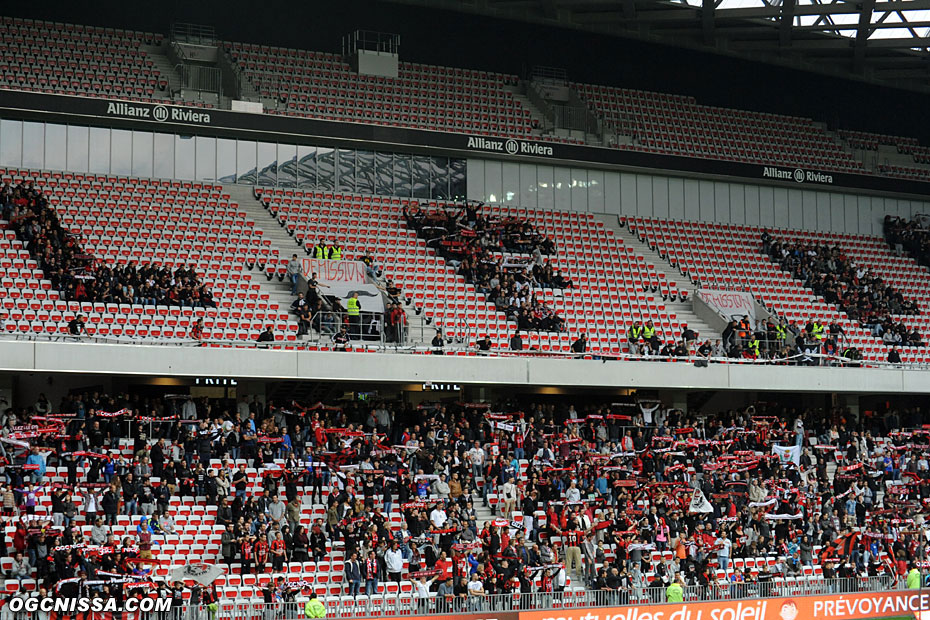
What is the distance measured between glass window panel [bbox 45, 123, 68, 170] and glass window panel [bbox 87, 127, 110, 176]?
2.31 feet

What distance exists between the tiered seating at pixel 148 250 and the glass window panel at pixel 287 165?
2.32m

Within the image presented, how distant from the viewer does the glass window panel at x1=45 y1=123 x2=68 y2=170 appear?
3828 centimetres

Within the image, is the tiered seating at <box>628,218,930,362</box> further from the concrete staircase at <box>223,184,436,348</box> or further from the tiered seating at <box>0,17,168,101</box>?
the tiered seating at <box>0,17,168,101</box>

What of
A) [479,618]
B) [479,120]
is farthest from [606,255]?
[479,618]

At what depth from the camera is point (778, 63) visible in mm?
49031

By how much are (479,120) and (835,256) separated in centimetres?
1306

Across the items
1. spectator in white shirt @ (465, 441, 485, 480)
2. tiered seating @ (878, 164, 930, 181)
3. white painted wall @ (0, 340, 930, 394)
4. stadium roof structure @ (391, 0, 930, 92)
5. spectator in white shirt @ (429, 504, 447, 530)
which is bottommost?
spectator in white shirt @ (429, 504, 447, 530)

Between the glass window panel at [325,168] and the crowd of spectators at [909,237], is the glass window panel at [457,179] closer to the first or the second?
the glass window panel at [325,168]

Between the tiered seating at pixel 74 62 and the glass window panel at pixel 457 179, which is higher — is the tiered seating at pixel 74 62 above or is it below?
above

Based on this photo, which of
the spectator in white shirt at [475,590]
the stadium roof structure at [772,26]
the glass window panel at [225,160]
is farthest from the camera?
the stadium roof structure at [772,26]

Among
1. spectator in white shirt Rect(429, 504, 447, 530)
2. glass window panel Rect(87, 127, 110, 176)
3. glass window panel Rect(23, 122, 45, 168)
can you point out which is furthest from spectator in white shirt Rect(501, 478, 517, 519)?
glass window panel Rect(23, 122, 45, 168)

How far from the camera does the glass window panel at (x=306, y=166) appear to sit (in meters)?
41.4

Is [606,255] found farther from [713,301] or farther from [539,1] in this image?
[539,1]

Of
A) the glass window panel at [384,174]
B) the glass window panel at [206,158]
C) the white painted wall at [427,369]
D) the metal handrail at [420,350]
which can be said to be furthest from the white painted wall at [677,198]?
the white painted wall at [427,369]
